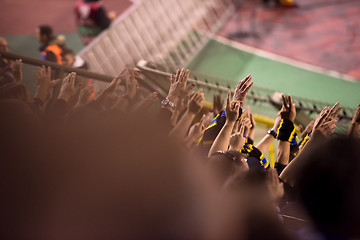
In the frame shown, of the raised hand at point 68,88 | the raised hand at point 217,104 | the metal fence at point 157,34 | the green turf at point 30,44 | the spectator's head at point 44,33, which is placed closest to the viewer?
the raised hand at point 68,88

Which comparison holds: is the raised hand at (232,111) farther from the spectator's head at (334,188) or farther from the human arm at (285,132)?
the spectator's head at (334,188)

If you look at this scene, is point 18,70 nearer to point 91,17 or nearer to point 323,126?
point 323,126

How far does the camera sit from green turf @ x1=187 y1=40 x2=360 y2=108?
4.95 m

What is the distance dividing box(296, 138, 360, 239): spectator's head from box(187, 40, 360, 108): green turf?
10.5ft

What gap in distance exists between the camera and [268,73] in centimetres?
541

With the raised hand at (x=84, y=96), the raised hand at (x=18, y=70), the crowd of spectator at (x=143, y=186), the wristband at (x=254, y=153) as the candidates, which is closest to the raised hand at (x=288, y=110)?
the wristband at (x=254, y=153)

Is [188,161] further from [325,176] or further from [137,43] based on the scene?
[137,43]

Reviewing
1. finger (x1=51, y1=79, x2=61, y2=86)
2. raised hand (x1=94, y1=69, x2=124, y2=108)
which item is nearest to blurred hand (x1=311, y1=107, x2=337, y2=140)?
raised hand (x1=94, y1=69, x2=124, y2=108)

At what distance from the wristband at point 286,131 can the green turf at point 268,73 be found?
248cm

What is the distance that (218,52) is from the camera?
6.00 metres

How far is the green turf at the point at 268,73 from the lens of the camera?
495cm

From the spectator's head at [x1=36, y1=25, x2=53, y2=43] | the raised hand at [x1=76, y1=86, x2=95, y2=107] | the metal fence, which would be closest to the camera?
the raised hand at [x1=76, y1=86, x2=95, y2=107]

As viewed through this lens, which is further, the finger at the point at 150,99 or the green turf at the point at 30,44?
the green turf at the point at 30,44

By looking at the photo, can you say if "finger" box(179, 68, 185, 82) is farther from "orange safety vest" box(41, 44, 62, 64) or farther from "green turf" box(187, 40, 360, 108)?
"green turf" box(187, 40, 360, 108)
